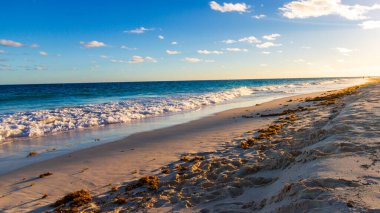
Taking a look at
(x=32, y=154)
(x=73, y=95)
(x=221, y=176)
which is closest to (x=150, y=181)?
(x=221, y=176)

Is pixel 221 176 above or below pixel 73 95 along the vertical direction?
below

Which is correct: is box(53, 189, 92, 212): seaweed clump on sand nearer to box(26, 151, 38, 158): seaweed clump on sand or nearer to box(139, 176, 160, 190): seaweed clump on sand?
box(139, 176, 160, 190): seaweed clump on sand

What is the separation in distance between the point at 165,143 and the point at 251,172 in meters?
4.48

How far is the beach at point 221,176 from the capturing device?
3941mm

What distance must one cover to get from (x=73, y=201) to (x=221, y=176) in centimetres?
305

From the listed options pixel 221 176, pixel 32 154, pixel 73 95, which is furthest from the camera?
pixel 73 95

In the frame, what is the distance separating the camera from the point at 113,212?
506 cm

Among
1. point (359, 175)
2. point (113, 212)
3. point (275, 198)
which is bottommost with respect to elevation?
point (113, 212)

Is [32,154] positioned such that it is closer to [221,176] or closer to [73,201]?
[73,201]

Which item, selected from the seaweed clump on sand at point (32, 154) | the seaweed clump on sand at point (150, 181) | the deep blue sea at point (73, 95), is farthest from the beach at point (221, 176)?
the deep blue sea at point (73, 95)

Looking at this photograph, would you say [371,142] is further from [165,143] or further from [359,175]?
[165,143]

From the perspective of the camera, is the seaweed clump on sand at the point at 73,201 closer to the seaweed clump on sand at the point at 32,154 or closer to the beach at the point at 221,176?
the beach at the point at 221,176

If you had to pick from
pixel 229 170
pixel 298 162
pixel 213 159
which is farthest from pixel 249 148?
pixel 298 162

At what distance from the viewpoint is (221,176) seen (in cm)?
620
